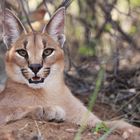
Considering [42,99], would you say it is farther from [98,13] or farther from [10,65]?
[98,13]

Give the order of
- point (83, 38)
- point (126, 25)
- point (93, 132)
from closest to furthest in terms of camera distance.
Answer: point (93, 132)
point (83, 38)
point (126, 25)

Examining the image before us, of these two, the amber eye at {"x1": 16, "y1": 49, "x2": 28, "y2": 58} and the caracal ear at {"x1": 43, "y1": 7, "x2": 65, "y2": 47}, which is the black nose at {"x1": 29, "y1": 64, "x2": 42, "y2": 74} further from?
the caracal ear at {"x1": 43, "y1": 7, "x2": 65, "y2": 47}

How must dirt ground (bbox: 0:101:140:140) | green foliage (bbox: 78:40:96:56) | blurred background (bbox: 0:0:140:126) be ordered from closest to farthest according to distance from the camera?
dirt ground (bbox: 0:101:140:140), blurred background (bbox: 0:0:140:126), green foliage (bbox: 78:40:96:56)

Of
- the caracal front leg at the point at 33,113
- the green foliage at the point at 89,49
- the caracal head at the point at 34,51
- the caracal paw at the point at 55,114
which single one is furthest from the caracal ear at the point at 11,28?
the green foliage at the point at 89,49

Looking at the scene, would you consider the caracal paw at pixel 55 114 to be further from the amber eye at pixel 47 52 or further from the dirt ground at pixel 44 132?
the amber eye at pixel 47 52

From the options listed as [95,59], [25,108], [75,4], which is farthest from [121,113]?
[75,4]

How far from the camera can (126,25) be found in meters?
11.0

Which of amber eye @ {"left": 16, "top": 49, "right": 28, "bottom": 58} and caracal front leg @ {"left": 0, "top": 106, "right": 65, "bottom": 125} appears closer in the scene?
caracal front leg @ {"left": 0, "top": 106, "right": 65, "bottom": 125}

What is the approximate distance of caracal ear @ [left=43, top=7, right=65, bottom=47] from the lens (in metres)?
5.98

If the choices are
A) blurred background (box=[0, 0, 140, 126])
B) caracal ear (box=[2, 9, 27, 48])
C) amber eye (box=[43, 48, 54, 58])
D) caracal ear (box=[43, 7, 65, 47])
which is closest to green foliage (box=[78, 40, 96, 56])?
blurred background (box=[0, 0, 140, 126])

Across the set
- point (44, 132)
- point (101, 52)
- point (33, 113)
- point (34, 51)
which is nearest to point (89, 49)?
point (101, 52)

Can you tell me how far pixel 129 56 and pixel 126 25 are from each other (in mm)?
1802

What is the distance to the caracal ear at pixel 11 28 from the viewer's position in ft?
19.5

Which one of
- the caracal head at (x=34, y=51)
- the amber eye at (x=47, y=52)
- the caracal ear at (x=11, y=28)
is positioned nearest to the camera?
the caracal head at (x=34, y=51)
